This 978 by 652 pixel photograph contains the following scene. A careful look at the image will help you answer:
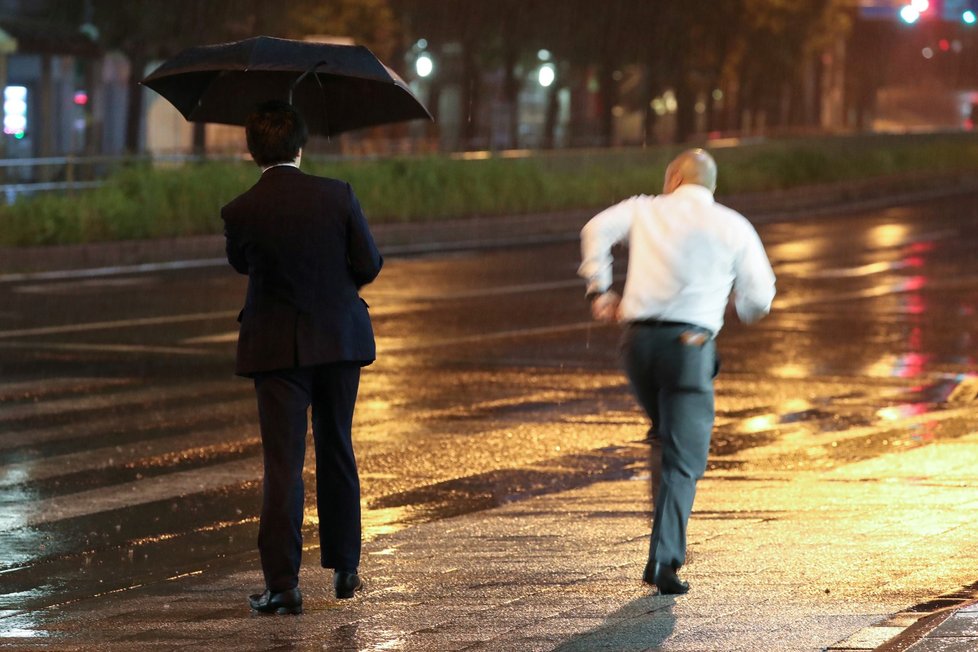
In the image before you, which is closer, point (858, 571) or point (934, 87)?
point (858, 571)

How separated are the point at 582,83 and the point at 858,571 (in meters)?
76.1

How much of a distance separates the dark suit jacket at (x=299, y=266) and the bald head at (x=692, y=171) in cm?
114

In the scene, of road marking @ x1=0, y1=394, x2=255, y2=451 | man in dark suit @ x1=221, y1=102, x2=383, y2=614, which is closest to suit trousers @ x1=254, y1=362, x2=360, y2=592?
man in dark suit @ x1=221, y1=102, x2=383, y2=614

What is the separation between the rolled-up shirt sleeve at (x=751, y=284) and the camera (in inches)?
264

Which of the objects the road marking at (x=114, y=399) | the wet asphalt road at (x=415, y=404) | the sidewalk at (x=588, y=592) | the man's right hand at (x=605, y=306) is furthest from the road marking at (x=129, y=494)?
the man's right hand at (x=605, y=306)

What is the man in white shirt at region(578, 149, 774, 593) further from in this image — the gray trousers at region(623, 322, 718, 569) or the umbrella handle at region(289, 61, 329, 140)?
the umbrella handle at region(289, 61, 329, 140)

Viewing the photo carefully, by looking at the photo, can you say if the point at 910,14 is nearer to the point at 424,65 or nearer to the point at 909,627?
the point at 424,65

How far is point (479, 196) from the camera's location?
3194 centimetres

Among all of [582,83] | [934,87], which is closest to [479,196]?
[582,83]

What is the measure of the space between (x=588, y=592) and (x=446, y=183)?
83.3ft

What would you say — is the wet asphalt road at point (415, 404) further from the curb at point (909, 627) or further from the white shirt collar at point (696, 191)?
the white shirt collar at point (696, 191)

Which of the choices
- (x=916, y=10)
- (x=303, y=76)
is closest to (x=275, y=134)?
(x=303, y=76)

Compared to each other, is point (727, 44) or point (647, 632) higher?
point (727, 44)

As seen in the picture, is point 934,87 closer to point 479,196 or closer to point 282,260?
point 479,196
